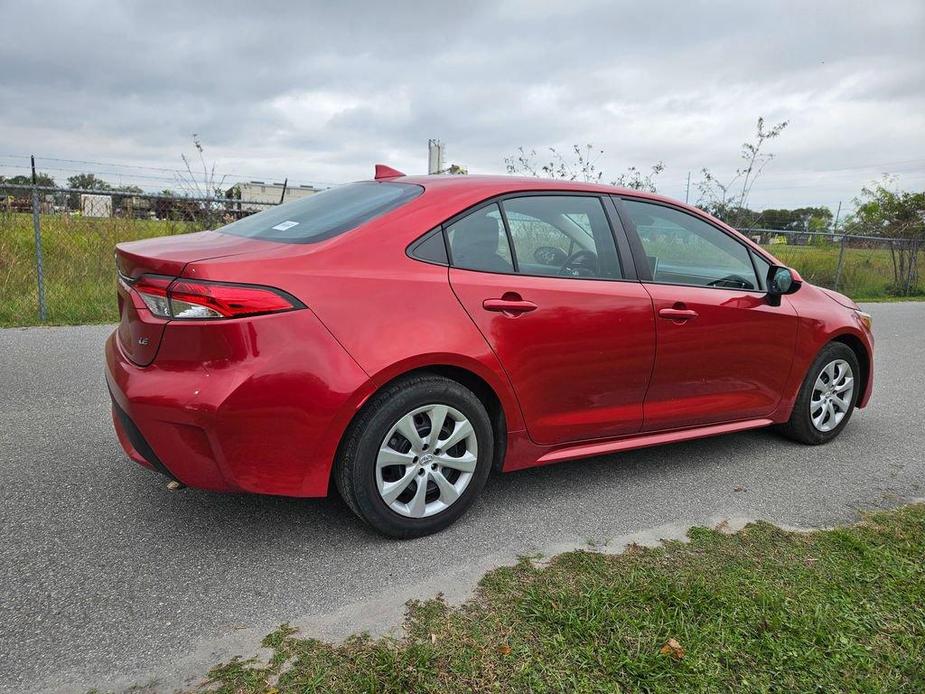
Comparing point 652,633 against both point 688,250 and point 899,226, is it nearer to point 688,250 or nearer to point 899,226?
point 688,250

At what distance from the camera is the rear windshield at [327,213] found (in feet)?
9.61

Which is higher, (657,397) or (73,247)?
(73,247)

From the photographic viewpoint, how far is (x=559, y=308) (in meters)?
3.13

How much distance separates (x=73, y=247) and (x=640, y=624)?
362 inches

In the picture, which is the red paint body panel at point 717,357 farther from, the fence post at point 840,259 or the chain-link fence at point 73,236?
the fence post at point 840,259

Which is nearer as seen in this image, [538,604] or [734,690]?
[734,690]

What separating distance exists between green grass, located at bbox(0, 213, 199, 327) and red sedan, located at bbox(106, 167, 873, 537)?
552cm

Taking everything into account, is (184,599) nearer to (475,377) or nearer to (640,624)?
(475,377)

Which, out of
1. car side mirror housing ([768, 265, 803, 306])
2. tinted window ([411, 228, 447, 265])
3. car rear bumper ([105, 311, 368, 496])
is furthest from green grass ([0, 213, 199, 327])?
car side mirror housing ([768, 265, 803, 306])

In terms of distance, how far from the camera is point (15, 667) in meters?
2.09

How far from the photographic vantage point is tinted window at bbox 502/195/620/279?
3.23 m

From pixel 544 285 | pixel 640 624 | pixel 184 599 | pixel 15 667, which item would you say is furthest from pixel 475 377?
pixel 15 667

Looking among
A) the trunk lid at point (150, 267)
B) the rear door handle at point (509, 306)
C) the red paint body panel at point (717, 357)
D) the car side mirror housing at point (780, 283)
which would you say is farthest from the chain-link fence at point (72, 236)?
the car side mirror housing at point (780, 283)

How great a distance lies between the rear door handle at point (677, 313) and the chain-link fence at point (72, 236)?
21.3 feet
